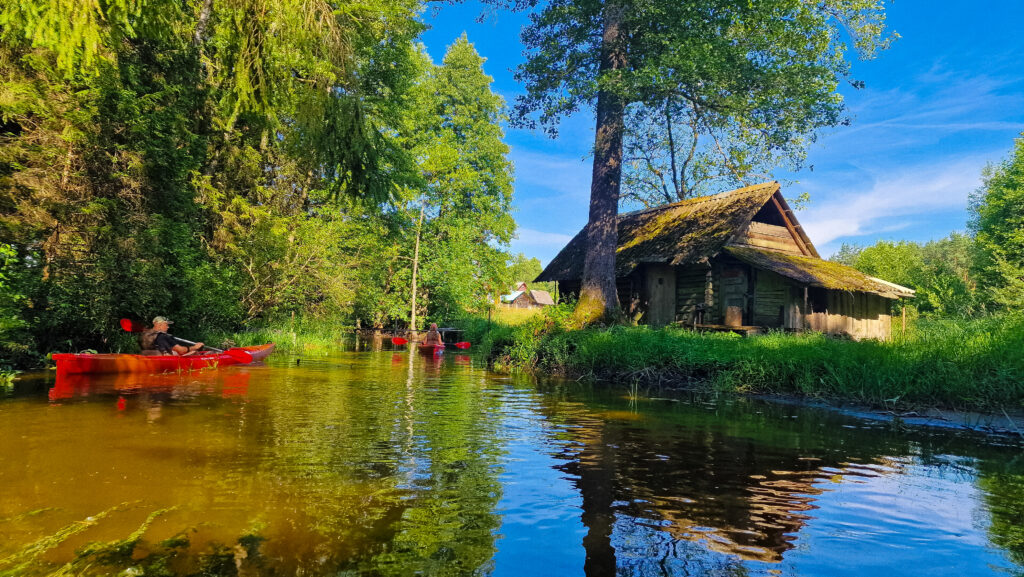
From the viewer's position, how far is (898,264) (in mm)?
41094

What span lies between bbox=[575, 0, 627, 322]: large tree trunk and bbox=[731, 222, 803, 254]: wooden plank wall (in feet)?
20.1

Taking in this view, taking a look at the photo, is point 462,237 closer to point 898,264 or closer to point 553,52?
point 553,52

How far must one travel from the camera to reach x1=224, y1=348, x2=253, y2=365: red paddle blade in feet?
43.6

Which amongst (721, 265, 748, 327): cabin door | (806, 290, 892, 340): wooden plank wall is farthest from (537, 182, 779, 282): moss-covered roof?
(806, 290, 892, 340): wooden plank wall

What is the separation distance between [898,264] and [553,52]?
38.1 m

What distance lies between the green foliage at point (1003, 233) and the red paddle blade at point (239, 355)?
133 ft

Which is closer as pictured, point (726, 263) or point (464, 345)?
point (726, 263)

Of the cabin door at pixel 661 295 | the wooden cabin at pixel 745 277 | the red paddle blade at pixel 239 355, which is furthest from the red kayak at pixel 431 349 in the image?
the cabin door at pixel 661 295

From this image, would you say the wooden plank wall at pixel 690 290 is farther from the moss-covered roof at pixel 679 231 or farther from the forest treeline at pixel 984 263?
the forest treeline at pixel 984 263

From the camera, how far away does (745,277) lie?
19.7 meters

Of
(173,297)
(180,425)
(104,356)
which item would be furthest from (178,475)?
(173,297)

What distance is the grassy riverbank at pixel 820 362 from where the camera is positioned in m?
8.34

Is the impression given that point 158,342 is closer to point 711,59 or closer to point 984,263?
point 711,59

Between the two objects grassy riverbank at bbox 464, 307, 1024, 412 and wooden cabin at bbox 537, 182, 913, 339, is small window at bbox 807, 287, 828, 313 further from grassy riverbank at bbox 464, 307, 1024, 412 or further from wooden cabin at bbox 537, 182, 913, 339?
grassy riverbank at bbox 464, 307, 1024, 412
